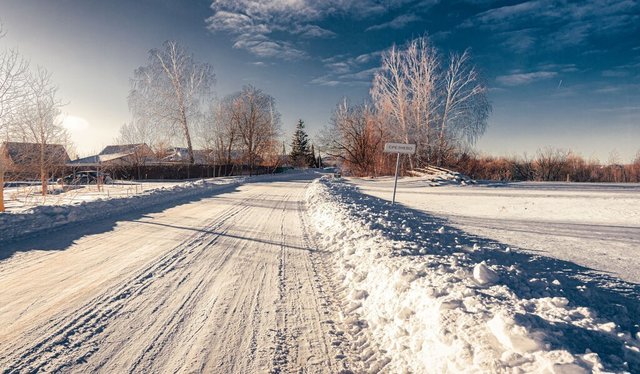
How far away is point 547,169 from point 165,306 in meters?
34.7

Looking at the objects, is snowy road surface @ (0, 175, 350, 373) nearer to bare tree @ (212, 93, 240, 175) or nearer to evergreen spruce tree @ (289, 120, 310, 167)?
bare tree @ (212, 93, 240, 175)

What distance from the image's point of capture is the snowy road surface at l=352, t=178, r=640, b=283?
5.42m

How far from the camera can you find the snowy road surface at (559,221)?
542 cm

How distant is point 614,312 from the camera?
3.02 meters

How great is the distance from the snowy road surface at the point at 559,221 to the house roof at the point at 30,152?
1745 cm

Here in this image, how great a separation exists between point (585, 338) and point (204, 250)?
5.40m

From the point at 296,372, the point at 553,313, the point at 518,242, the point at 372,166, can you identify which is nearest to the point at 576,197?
the point at 518,242

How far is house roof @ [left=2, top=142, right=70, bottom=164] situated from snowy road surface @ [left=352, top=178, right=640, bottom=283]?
17.4 m

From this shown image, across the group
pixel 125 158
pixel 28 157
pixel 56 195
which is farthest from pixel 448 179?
pixel 125 158

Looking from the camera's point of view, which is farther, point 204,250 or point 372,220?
point 372,220

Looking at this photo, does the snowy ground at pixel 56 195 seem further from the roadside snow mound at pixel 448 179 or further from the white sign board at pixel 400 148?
the roadside snow mound at pixel 448 179

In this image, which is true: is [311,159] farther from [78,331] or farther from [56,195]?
[78,331]

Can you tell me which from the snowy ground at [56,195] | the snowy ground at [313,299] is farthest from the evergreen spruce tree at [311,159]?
the snowy ground at [313,299]

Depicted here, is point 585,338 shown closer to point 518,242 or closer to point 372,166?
point 518,242
